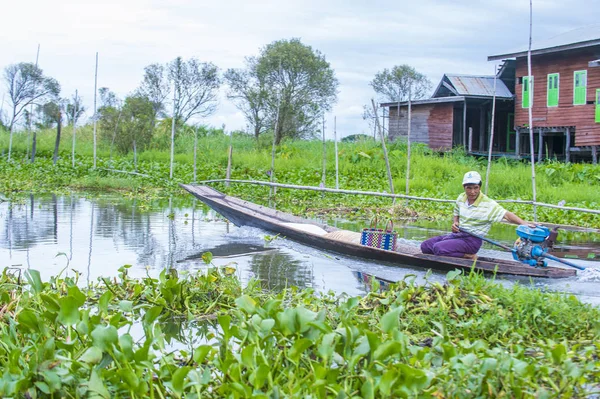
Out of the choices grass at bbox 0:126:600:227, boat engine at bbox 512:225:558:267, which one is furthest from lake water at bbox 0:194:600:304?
grass at bbox 0:126:600:227

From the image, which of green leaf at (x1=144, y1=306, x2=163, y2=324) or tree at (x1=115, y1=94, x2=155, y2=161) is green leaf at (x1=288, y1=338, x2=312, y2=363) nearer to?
green leaf at (x1=144, y1=306, x2=163, y2=324)

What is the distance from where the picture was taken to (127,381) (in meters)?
2.64

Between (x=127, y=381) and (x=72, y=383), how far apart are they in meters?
0.31

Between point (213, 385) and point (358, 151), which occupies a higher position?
point (358, 151)

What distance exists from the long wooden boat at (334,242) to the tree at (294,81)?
664 inches

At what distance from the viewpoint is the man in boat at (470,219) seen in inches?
258

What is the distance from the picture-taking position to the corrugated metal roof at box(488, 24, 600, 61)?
18167 mm

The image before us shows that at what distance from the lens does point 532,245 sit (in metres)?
6.29

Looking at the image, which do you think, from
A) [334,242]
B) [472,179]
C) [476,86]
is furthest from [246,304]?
[476,86]

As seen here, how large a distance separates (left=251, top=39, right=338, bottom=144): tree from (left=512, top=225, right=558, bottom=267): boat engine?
22021mm

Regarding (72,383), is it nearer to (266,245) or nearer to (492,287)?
(492,287)

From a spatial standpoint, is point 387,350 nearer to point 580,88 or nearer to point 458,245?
point 458,245

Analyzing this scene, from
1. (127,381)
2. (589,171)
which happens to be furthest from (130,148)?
(127,381)

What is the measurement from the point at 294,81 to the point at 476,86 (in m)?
8.76
